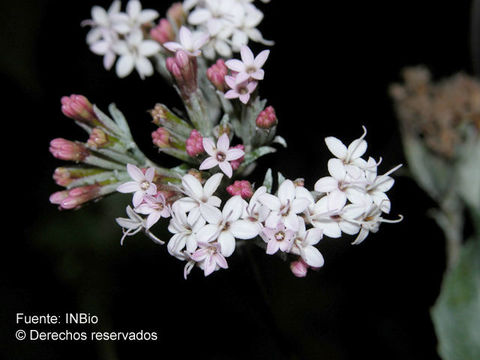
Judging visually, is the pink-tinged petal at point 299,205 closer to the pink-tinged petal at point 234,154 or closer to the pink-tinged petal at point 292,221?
the pink-tinged petal at point 292,221

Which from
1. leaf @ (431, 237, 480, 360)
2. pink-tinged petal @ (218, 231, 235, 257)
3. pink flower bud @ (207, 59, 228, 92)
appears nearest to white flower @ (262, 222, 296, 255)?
pink-tinged petal @ (218, 231, 235, 257)

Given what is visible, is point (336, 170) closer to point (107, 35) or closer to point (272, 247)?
point (272, 247)

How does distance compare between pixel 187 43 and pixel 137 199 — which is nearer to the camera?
pixel 137 199

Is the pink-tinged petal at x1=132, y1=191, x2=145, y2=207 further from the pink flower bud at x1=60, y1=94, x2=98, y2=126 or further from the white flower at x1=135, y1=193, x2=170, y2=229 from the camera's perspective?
the pink flower bud at x1=60, y1=94, x2=98, y2=126

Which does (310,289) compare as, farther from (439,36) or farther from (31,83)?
(31,83)

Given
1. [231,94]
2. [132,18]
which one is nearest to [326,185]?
[231,94]

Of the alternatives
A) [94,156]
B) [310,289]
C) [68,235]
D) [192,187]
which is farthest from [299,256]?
[68,235]
